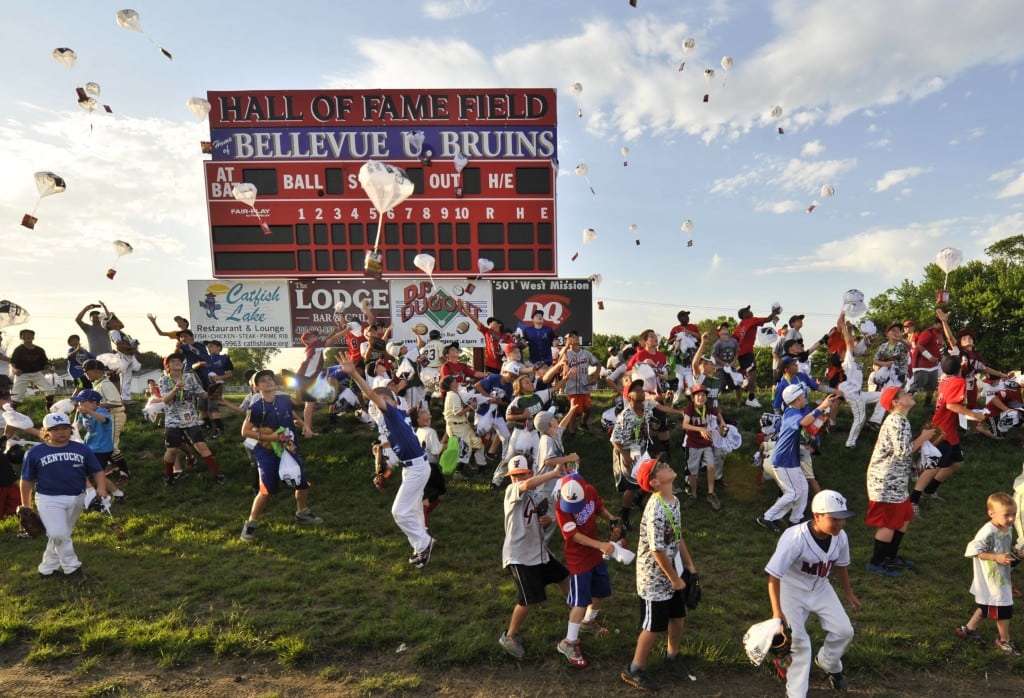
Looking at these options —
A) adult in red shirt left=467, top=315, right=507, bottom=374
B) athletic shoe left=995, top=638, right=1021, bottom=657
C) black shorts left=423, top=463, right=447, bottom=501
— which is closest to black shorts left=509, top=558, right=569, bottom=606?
black shorts left=423, top=463, right=447, bottom=501

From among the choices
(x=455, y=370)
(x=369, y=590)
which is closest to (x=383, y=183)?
(x=455, y=370)

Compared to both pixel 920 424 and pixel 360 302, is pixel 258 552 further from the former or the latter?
pixel 920 424

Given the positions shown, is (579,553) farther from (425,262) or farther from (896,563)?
(425,262)

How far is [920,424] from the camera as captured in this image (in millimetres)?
10938

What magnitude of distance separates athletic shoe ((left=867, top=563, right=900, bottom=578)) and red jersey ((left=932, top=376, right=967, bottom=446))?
2.44 m

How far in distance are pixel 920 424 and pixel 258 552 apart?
13065 mm

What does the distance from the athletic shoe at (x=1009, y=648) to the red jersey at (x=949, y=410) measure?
333 centimetres

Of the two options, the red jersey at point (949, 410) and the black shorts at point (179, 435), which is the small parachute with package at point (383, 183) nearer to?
the black shorts at point (179, 435)

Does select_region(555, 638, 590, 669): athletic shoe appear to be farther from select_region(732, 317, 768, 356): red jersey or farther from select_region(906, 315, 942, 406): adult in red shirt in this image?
select_region(906, 315, 942, 406): adult in red shirt

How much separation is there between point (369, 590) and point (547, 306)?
37.9 feet

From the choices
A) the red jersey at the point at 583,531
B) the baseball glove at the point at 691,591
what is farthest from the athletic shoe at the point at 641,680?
the red jersey at the point at 583,531

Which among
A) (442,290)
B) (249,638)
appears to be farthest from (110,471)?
(442,290)

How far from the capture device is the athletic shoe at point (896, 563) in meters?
6.02

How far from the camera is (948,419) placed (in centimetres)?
709
